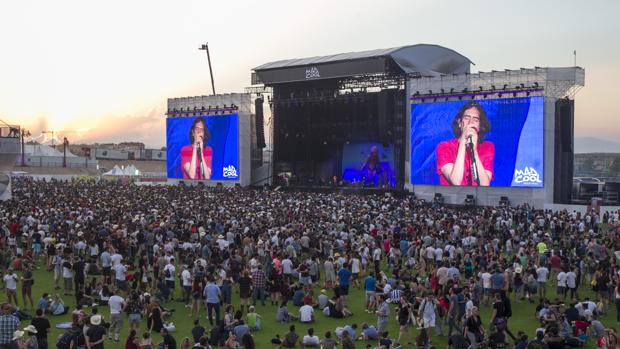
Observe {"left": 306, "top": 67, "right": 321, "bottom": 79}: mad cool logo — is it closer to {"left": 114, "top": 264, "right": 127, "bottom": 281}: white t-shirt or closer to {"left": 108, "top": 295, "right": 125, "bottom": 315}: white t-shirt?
{"left": 114, "top": 264, "right": 127, "bottom": 281}: white t-shirt

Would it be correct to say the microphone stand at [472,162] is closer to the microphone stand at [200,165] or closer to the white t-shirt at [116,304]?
the microphone stand at [200,165]

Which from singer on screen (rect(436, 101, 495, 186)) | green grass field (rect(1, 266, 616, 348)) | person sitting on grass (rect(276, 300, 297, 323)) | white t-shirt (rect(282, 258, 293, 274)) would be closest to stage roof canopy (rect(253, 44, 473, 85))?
singer on screen (rect(436, 101, 495, 186))

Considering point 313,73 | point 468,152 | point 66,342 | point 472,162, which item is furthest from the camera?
point 313,73

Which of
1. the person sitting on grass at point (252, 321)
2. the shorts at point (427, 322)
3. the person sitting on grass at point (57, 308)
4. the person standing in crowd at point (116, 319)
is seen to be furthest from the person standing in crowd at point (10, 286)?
the shorts at point (427, 322)

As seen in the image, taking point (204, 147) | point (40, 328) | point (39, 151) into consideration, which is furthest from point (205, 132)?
point (39, 151)

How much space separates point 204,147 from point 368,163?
562 inches

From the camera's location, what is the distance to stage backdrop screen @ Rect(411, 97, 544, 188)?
39812mm

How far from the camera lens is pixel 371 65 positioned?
46781mm

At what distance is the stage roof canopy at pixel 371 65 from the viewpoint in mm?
46812

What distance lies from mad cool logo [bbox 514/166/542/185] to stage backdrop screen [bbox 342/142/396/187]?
1255 centimetres

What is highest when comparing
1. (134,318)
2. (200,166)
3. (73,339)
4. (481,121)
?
(481,121)

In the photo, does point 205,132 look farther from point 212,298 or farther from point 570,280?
point 570,280

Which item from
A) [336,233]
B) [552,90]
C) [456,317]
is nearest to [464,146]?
[552,90]

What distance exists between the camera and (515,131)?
40.3 metres
